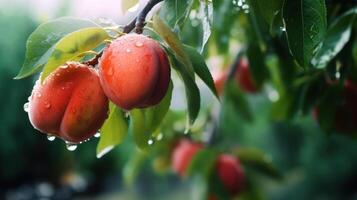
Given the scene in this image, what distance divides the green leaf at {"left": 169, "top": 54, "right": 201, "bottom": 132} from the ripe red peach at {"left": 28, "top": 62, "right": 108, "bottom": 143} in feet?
0.24

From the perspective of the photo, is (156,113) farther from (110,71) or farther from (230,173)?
(230,173)

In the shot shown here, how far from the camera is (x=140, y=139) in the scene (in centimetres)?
62

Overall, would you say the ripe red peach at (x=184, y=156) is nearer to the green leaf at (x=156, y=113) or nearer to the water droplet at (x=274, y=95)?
the water droplet at (x=274, y=95)

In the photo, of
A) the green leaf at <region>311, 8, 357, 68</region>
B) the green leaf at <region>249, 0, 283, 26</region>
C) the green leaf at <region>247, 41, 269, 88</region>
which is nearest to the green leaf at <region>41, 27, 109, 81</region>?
the green leaf at <region>249, 0, 283, 26</region>

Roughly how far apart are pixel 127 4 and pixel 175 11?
0.06m

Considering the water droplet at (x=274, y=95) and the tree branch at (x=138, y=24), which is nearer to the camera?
the tree branch at (x=138, y=24)

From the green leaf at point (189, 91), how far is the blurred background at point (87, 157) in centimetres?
472

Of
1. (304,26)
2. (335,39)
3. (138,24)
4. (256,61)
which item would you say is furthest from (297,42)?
(256,61)

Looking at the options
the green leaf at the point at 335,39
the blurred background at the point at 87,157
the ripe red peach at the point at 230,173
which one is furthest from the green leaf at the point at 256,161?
the blurred background at the point at 87,157

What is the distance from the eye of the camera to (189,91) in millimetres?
521

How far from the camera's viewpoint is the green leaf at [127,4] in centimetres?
54

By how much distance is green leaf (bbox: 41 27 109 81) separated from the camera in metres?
0.47

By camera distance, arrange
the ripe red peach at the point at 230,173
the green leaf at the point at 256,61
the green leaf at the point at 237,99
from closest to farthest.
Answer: the green leaf at the point at 256,61 → the ripe red peach at the point at 230,173 → the green leaf at the point at 237,99

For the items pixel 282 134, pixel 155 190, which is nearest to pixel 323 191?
pixel 282 134
